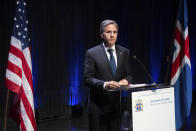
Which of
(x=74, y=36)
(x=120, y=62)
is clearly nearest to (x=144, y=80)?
(x=74, y=36)

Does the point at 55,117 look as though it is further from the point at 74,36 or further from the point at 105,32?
the point at 105,32

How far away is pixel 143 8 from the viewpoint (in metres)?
8.25

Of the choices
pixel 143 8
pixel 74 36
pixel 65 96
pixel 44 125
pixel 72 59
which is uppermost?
pixel 143 8

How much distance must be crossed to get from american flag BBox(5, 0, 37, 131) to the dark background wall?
7.43ft

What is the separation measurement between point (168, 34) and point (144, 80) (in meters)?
1.47

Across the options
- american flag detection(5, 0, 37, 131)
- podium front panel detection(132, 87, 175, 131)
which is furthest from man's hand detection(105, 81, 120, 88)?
american flag detection(5, 0, 37, 131)

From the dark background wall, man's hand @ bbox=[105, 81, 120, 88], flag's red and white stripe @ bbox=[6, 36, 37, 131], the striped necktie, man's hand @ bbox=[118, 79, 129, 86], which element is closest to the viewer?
man's hand @ bbox=[105, 81, 120, 88]

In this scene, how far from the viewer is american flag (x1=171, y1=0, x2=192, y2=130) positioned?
4781mm

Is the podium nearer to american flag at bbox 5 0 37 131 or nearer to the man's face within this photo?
the man's face

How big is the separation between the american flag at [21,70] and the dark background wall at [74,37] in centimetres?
227

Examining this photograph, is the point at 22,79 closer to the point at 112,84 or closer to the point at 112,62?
the point at 112,62

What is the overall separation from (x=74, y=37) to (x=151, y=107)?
480cm

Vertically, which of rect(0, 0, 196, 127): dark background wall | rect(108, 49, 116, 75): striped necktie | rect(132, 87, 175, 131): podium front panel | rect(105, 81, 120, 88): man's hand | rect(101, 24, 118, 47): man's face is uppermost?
rect(0, 0, 196, 127): dark background wall

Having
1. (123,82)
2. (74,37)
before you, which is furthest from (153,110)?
(74,37)
